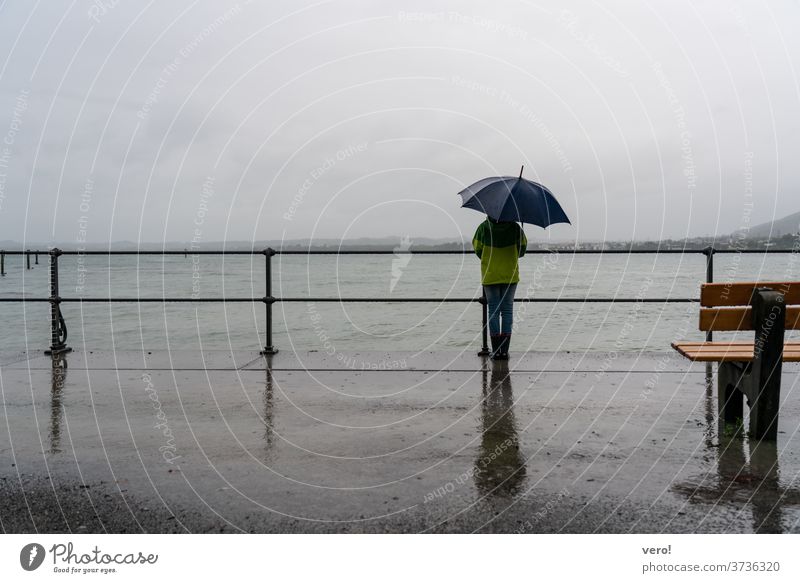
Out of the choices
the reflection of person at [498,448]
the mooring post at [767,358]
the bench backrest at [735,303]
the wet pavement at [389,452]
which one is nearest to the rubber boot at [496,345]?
the wet pavement at [389,452]

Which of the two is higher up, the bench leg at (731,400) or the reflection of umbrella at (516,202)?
the reflection of umbrella at (516,202)

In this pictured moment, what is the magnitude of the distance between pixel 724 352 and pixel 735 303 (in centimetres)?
32

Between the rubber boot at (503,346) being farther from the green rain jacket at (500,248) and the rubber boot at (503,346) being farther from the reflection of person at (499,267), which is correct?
the green rain jacket at (500,248)

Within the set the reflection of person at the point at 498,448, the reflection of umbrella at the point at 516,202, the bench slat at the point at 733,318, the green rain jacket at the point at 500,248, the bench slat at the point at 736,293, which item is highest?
the reflection of umbrella at the point at 516,202

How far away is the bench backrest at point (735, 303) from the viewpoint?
419 cm

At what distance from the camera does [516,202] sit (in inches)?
266

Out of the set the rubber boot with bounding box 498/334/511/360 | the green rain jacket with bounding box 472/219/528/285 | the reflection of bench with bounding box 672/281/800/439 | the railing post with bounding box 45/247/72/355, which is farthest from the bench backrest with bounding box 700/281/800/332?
the railing post with bounding box 45/247/72/355

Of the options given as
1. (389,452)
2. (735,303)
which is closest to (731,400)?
(735,303)

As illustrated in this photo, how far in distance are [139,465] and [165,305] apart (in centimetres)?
2660

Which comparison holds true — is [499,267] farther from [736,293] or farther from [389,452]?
[389,452]

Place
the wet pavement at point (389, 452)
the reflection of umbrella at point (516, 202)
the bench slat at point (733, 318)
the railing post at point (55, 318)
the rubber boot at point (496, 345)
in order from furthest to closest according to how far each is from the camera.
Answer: the railing post at point (55, 318), the rubber boot at point (496, 345), the reflection of umbrella at point (516, 202), the bench slat at point (733, 318), the wet pavement at point (389, 452)

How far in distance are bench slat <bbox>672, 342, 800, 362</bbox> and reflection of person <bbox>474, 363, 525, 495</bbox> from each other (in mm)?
1207

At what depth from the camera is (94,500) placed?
10.8ft

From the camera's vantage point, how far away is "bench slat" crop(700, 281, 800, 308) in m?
4.21
